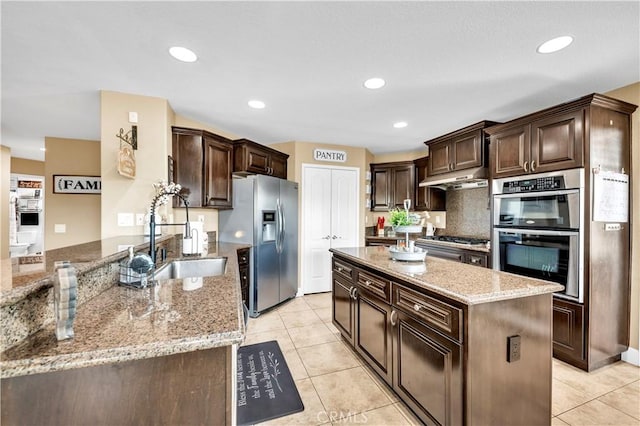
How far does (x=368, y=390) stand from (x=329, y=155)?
11.1 ft

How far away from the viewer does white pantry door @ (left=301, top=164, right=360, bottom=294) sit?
4426 mm

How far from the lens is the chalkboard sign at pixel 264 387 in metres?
1.78

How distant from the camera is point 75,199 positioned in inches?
171

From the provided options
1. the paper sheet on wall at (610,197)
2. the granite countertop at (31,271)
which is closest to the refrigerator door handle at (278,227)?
the granite countertop at (31,271)

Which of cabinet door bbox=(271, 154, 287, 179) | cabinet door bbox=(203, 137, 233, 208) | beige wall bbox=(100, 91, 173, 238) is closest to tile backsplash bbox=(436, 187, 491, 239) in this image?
cabinet door bbox=(271, 154, 287, 179)

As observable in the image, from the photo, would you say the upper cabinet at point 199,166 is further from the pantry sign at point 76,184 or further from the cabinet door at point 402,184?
the cabinet door at point 402,184

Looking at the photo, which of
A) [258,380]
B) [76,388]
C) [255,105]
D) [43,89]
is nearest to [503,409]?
[258,380]

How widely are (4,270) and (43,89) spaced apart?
2527 millimetres

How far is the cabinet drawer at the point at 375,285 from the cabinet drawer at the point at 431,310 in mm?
86

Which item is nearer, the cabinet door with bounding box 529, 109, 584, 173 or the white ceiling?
the white ceiling

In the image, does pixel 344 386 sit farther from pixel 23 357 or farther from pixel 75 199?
A: pixel 75 199

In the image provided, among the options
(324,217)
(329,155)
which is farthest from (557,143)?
(324,217)

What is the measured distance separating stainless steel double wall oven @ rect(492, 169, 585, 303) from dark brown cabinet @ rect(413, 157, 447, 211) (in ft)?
5.22

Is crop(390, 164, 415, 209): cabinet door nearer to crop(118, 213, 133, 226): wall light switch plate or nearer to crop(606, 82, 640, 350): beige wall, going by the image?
crop(606, 82, 640, 350): beige wall
